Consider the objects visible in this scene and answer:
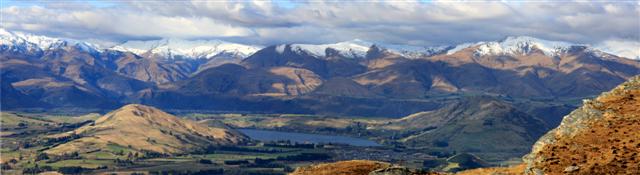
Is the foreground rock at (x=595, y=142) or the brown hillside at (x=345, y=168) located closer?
the foreground rock at (x=595, y=142)

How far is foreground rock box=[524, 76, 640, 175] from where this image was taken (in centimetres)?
4844

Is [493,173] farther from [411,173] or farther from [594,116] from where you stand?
[594,116]

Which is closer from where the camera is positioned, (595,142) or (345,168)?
(595,142)

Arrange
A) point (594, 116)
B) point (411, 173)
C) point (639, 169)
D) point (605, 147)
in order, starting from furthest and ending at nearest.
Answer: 1. point (411, 173)
2. point (594, 116)
3. point (605, 147)
4. point (639, 169)

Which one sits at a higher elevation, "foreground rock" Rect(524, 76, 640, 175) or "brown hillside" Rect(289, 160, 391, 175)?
"foreground rock" Rect(524, 76, 640, 175)

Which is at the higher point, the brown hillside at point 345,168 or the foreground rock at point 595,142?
the foreground rock at point 595,142

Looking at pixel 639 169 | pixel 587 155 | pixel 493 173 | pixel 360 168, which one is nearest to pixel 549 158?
pixel 587 155

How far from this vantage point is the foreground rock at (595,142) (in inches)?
1907

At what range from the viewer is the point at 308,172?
74.2 meters

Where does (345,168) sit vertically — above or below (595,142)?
below

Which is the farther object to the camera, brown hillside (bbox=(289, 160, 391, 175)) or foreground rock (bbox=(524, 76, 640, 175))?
brown hillside (bbox=(289, 160, 391, 175))

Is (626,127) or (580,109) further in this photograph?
Result: (580,109)

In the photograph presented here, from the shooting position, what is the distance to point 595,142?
169ft

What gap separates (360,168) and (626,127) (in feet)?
82.7
